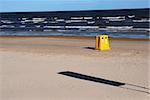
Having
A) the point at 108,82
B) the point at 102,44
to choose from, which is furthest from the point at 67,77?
the point at 102,44

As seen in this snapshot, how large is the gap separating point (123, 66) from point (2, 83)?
3636 mm

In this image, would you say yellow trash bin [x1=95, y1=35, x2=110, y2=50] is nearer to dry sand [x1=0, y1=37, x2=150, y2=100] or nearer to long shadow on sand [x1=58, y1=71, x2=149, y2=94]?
dry sand [x1=0, y1=37, x2=150, y2=100]

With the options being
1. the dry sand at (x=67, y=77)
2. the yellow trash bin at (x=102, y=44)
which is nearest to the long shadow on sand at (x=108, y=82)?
the dry sand at (x=67, y=77)

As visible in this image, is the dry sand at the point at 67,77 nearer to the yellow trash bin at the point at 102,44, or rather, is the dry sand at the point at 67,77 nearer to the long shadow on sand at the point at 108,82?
the long shadow on sand at the point at 108,82

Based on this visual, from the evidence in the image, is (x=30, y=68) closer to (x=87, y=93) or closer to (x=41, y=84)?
(x=41, y=84)

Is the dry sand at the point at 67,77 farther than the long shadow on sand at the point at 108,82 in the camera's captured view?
No

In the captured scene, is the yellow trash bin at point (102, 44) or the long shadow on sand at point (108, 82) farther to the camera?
the yellow trash bin at point (102, 44)

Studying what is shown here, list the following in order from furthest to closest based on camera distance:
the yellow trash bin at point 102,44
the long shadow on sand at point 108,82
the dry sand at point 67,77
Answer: the yellow trash bin at point 102,44
the long shadow on sand at point 108,82
the dry sand at point 67,77

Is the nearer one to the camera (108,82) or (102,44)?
(108,82)

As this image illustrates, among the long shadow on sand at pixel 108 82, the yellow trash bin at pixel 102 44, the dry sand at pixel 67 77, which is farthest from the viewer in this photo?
the yellow trash bin at pixel 102 44

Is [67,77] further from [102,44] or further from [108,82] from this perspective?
[102,44]

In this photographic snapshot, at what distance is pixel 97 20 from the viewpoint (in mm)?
39000

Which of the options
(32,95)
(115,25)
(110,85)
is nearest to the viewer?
(32,95)

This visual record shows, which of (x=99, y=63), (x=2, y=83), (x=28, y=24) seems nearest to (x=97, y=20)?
(x=28, y=24)
